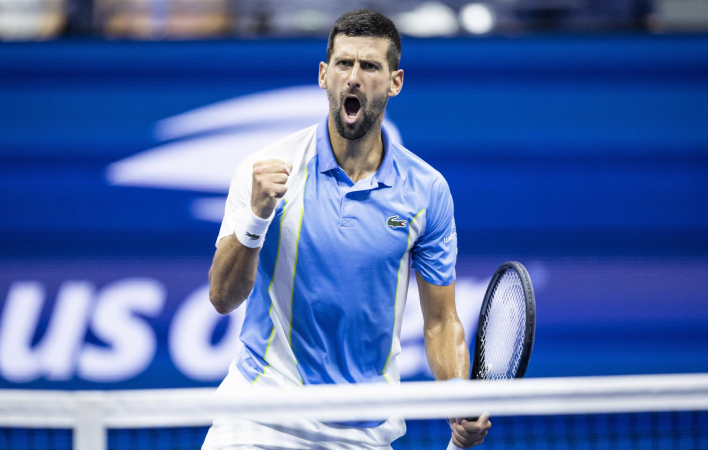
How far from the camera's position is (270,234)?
2828 millimetres

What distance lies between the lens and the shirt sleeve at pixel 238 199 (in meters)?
2.75

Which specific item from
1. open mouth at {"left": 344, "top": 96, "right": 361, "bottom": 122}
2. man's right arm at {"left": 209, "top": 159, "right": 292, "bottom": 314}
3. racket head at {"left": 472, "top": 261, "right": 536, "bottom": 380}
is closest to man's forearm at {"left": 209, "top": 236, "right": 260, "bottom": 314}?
man's right arm at {"left": 209, "top": 159, "right": 292, "bottom": 314}

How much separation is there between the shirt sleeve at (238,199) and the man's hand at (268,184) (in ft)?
0.75

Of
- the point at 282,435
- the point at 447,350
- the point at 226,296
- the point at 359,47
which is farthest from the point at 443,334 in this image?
the point at 359,47

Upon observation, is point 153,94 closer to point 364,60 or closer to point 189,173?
point 189,173

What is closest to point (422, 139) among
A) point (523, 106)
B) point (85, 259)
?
point (523, 106)

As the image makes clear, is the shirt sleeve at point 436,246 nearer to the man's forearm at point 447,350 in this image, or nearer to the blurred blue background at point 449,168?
the man's forearm at point 447,350

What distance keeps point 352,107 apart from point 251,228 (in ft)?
2.25

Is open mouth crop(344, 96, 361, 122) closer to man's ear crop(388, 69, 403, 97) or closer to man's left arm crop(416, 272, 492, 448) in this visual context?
man's ear crop(388, 69, 403, 97)

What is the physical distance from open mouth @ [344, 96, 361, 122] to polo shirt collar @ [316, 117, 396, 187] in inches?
5.3

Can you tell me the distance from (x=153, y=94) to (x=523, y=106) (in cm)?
247

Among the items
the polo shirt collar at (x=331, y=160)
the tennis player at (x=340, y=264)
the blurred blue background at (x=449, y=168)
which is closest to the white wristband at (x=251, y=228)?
the tennis player at (x=340, y=264)

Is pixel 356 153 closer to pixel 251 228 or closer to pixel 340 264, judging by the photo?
pixel 340 264

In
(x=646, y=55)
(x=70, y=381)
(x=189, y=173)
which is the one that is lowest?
(x=70, y=381)
